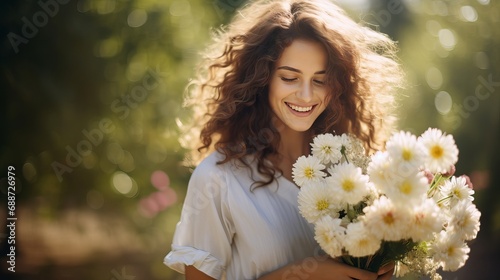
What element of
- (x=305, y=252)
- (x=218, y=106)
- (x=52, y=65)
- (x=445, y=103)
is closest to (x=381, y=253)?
(x=305, y=252)

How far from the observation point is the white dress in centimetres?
278

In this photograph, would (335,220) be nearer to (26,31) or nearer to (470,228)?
(470,228)

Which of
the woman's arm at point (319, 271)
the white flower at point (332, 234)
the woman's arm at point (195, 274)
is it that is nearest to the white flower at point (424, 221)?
the white flower at point (332, 234)

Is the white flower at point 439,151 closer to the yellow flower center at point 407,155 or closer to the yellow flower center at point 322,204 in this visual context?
the yellow flower center at point 407,155

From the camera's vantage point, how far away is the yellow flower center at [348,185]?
230 centimetres

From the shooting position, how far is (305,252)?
2.85m

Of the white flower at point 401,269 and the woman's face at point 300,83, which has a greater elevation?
the woman's face at point 300,83

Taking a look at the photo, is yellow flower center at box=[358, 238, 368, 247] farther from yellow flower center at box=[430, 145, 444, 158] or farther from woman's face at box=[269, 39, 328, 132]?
woman's face at box=[269, 39, 328, 132]

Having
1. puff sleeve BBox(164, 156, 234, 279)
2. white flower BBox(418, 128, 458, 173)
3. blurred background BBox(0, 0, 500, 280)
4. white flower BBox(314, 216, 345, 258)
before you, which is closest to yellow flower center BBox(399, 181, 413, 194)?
white flower BBox(418, 128, 458, 173)

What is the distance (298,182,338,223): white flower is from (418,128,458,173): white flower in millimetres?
352

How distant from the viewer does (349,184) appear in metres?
2.30

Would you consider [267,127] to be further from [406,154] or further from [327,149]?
[406,154]

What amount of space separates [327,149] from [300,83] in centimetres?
43

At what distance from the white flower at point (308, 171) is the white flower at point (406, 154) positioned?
34 cm
